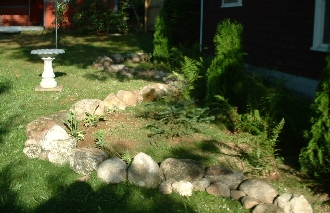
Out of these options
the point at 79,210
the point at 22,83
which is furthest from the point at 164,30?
the point at 79,210

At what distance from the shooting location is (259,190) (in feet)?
16.2

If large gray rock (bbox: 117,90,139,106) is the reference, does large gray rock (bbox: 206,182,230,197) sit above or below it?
below

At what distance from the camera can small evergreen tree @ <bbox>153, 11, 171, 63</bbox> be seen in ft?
43.7

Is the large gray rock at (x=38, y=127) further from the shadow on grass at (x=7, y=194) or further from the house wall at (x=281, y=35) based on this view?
the house wall at (x=281, y=35)

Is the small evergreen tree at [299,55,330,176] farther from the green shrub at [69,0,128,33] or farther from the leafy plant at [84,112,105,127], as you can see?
the green shrub at [69,0,128,33]

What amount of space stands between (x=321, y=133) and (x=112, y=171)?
2.21 m

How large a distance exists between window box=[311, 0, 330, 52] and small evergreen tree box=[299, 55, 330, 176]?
4378 mm

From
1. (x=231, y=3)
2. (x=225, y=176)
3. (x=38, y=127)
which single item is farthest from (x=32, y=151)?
(x=231, y=3)

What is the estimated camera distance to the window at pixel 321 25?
9359 mm

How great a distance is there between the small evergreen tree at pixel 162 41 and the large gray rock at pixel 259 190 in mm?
8441

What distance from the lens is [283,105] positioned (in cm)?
782

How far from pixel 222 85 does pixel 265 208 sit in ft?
10.8

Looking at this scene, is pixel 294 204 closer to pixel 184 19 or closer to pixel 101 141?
pixel 101 141

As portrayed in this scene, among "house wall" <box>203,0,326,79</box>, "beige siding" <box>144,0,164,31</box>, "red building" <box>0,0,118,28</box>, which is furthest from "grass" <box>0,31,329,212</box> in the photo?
"red building" <box>0,0,118,28</box>
